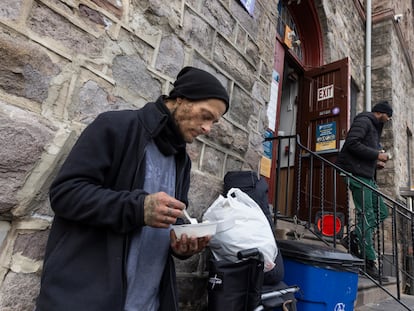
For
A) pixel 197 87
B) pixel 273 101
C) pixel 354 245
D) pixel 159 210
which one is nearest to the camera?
pixel 159 210

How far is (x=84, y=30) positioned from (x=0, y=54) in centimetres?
39

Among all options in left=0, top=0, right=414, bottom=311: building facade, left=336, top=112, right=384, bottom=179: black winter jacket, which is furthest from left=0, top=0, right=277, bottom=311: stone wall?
left=336, top=112, right=384, bottom=179: black winter jacket

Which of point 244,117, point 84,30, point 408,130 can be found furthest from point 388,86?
point 84,30

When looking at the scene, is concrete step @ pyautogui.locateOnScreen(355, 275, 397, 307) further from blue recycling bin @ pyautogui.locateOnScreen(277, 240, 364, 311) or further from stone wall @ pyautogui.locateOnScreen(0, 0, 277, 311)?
stone wall @ pyautogui.locateOnScreen(0, 0, 277, 311)

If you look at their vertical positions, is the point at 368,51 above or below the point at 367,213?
above

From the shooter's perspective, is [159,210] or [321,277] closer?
[159,210]

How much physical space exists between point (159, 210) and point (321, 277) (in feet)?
4.79

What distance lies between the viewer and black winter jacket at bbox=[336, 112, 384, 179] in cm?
343

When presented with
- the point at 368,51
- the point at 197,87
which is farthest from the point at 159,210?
the point at 368,51

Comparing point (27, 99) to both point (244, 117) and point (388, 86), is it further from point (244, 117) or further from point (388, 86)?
point (388, 86)

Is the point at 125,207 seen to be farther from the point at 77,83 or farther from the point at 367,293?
the point at 367,293

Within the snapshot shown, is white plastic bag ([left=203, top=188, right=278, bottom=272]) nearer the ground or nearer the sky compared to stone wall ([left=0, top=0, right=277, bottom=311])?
nearer the ground

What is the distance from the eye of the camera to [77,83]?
4.38 ft

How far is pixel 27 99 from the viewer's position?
1172mm
